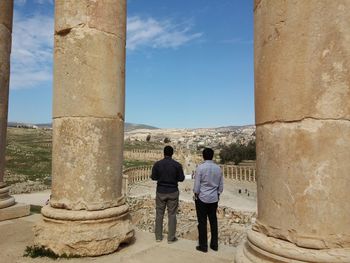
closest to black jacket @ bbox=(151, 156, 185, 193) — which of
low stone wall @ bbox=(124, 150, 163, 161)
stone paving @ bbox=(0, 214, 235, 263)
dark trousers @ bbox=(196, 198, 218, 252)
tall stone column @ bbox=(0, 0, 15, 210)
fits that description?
dark trousers @ bbox=(196, 198, 218, 252)

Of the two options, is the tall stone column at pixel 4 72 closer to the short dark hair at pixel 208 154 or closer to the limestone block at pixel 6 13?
the limestone block at pixel 6 13

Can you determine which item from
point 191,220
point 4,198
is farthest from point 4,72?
point 191,220

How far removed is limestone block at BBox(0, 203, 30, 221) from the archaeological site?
3 cm

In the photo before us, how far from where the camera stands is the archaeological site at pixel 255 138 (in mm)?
3502

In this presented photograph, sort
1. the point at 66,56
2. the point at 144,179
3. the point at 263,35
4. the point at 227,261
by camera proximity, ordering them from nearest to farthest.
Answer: the point at 263,35
the point at 227,261
the point at 66,56
the point at 144,179

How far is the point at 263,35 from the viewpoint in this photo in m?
4.01

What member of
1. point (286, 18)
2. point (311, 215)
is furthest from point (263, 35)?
point (311, 215)

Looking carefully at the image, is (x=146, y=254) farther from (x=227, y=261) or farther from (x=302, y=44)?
(x=302, y=44)

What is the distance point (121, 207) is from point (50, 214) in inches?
46.2

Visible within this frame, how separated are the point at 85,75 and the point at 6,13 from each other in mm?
4415

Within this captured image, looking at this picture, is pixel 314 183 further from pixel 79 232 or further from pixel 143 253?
pixel 79 232

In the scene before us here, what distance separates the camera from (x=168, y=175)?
22.1 feet

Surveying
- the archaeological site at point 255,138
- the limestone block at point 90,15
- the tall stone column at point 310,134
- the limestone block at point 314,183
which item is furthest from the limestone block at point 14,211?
the limestone block at point 314,183

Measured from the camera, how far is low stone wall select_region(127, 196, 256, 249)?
15.9 m
